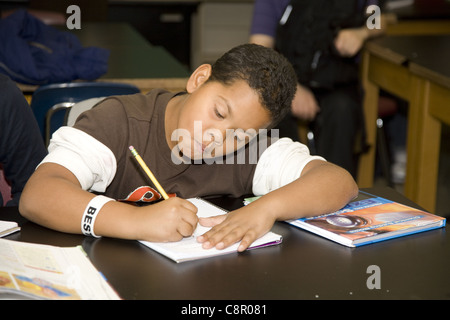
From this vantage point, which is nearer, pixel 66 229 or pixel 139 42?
pixel 66 229

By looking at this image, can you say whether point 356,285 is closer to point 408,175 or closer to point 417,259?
point 417,259

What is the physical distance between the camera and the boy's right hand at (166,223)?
1021 mm

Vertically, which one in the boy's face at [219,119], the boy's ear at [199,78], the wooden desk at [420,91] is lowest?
the wooden desk at [420,91]

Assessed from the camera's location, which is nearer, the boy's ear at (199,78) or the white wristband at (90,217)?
the white wristband at (90,217)

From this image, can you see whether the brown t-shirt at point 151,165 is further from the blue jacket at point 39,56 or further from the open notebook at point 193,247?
the blue jacket at point 39,56

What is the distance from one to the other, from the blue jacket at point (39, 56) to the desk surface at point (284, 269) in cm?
139

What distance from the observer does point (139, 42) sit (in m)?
3.43

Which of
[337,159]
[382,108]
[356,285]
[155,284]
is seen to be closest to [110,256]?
[155,284]

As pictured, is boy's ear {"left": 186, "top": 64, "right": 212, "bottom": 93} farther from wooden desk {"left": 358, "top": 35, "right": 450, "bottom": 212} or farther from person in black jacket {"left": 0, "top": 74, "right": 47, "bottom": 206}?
wooden desk {"left": 358, "top": 35, "right": 450, "bottom": 212}

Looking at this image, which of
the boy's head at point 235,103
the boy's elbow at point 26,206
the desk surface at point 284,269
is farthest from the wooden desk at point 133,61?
the desk surface at point 284,269

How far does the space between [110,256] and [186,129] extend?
0.39 m

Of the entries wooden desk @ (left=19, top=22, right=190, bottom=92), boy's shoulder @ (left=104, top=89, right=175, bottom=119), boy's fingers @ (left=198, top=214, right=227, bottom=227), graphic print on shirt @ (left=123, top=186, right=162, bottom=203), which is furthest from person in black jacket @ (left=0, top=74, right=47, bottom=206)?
wooden desk @ (left=19, top=22, right=190, bottom=92)

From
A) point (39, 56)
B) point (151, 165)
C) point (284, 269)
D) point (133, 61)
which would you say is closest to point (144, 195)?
point (151, 165)

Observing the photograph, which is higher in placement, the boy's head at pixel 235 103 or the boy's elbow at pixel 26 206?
the boy's head at pixel 235 103
